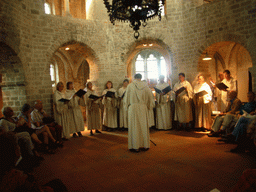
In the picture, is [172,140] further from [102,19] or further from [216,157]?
[102,19]

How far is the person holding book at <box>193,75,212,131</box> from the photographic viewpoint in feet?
25.1

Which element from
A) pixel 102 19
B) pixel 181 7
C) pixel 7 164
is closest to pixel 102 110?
pixel 102 19

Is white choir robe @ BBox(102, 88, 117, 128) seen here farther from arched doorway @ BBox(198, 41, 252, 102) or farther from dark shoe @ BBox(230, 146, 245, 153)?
arched doorway @ BBox(198, 41, 252, 102)

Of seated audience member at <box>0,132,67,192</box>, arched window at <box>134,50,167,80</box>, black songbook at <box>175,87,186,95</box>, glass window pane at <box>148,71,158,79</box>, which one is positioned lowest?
seated audience member at <box>0,132,67,192</box>

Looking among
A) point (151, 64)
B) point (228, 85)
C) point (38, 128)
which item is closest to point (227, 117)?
point (228, 85)

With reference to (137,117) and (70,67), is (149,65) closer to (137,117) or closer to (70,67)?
(70,67)

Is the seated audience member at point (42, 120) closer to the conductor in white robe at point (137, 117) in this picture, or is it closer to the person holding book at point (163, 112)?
the conductor in white robe at point (137, 117)

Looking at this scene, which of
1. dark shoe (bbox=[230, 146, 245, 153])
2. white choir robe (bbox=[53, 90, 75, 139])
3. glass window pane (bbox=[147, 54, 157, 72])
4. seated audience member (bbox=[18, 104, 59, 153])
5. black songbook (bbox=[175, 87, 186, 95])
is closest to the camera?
dark shoe (bbox=[230, 146, 245, 153])

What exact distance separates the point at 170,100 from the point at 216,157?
4.13m

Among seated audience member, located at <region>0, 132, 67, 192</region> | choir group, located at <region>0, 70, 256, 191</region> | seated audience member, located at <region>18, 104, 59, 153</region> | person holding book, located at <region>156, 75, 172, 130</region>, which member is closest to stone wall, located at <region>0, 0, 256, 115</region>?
choir group, located at <region>0, 70, 256, 191</region>

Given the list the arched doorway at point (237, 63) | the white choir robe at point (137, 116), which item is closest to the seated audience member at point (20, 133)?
the white choir robe at point (137, 116)

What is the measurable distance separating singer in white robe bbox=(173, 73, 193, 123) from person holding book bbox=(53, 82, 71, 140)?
4348mm

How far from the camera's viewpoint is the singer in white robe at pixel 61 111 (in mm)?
7332

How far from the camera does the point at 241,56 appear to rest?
1278 centimetres
